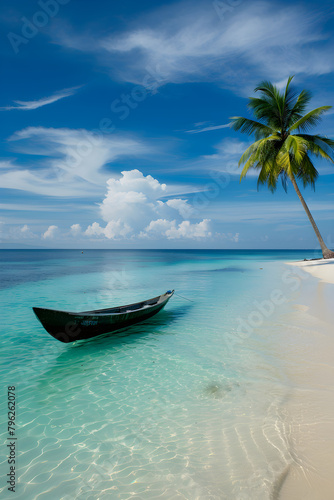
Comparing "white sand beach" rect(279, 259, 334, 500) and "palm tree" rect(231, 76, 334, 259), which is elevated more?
"palm tree" rect(231, 76, 334, 259)

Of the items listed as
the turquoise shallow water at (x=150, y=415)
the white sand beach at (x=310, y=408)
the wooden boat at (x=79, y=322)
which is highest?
the wooden boat at (x=79, y=322)

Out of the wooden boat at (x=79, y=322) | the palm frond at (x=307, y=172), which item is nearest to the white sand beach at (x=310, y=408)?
the wooden boat at (x=79, y=322)

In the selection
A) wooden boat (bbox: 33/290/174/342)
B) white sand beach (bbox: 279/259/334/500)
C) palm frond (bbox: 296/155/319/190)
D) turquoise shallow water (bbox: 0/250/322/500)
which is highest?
palm frond (bbox: 296/155/319/190)

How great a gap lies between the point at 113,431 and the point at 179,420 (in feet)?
3.33

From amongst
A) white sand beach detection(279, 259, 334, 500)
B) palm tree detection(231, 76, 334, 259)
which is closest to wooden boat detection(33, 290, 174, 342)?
white sand beach detection(279, 259, 334, 500)

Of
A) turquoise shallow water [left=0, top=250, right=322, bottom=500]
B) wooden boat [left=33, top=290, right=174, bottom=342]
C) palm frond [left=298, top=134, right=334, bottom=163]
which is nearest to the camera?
turquoise shallow water [left=0, top=250, right=322, bottom=500]

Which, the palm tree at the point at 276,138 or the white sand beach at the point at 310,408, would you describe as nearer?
the white sand beach at the point at 310,408

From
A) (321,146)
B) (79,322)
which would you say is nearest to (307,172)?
(321,146)

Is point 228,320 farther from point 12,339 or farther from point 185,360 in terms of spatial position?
point 12,339

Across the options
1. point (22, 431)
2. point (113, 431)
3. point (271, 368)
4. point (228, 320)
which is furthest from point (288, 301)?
point (22, 431)

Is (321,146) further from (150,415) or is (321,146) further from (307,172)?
(150,415)

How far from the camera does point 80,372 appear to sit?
6074 mm

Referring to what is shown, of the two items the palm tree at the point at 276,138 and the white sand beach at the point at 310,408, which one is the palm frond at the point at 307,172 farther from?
the white sand beach at the point at 310,408

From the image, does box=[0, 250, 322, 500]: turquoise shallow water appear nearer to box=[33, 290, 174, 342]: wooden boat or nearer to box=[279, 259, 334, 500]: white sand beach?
box=[279, 259, 334, 500]: white sand beach
